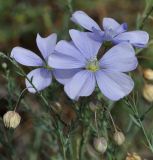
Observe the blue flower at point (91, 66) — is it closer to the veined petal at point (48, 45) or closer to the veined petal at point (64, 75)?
the veined petal at point (64, 75)

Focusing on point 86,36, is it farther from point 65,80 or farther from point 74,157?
point 74,157

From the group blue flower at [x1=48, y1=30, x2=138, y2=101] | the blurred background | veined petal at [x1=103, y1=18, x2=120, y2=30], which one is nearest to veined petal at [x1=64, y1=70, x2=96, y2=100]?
blue flower at [x1=48, y1=30, x2=138, y2=101]

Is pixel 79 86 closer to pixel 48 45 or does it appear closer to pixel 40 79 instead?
pixel 40 79

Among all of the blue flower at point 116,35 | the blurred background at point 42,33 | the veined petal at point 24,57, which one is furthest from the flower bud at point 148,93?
the blurred background at point 42,33

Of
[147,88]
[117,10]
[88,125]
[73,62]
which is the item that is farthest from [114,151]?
[117,10]

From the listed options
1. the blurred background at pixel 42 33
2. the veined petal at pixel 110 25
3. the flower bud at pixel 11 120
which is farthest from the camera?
the blurred background at pixel 42 33

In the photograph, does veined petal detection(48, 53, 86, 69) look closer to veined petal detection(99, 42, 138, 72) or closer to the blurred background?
veined petal detection(99, 42, 138, 72)
